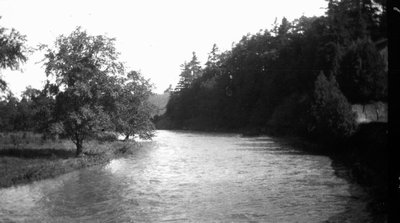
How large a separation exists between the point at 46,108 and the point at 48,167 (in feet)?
24.5

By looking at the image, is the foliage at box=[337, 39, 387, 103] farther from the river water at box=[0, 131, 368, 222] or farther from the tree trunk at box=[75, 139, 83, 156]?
the tree trunk at box=[75, 139, 83, 156]

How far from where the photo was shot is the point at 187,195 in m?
19.8

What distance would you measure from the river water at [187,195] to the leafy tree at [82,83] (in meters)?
4.58

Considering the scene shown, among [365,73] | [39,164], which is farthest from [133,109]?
[365,73]

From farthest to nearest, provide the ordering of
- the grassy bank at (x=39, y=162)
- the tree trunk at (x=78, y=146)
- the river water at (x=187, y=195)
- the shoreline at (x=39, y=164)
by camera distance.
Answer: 1. the tree trunk at (x=78, y=146)
2. the grassy bank at (x=39, y=162)
3. the shoreline at (x=39, y=164)
4. the river water at (x=187, y=195)

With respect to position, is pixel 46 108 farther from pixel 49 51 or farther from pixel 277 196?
pixel 277 196

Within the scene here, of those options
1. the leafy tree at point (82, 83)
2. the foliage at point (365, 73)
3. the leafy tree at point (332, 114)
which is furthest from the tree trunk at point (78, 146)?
the foliage at point (365, 73)

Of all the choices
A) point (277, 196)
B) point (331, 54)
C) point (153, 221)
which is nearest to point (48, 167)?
point (153, 221)

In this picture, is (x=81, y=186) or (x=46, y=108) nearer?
(x=81, y=186)

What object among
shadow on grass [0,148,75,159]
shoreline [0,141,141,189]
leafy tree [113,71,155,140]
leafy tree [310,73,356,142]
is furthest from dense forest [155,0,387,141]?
shadow on grass [0,148,75,159]

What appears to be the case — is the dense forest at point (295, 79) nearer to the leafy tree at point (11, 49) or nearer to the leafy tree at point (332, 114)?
the leafy tree at point (332, 114)

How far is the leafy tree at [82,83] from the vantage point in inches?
1220

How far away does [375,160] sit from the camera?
2491cm

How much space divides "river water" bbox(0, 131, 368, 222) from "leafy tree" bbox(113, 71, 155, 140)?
6.16 m
